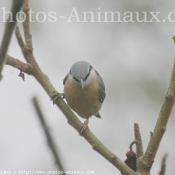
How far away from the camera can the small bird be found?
273 centimetres

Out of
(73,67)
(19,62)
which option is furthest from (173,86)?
(73,67)

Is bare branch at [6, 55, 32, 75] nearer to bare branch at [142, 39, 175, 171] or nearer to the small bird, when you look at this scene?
bare branch at [142, 39, 175, 171]

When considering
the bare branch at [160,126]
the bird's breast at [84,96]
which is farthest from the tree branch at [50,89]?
the bird's breast at [84,96]

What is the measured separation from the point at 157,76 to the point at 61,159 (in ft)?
20.4

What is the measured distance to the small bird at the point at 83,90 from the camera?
2.73 metres

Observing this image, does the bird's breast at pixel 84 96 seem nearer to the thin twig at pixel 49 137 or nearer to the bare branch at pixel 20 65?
the bare branch at pixel 20 65

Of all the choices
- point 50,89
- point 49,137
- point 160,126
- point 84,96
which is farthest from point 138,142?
point 84,96

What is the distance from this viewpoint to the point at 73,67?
2732 millimetres

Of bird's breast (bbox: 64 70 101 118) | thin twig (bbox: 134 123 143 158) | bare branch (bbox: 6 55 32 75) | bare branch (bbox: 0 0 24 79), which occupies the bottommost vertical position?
thin twig (bbox: 134 123 143 158)

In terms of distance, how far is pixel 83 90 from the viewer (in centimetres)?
283

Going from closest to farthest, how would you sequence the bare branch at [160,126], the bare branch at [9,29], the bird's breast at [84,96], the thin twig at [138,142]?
1. the bare branch at [9,29]
2. the bare branch at [160,126]
3. the thin twig at [138,142]
4. the bird's breast at [84,96]

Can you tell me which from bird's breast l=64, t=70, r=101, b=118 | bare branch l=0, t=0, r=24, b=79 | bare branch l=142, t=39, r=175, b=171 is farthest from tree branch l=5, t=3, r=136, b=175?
bird's breast l=64, t=70, r=101, b=118

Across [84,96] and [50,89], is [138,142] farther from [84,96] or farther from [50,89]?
[84,96]

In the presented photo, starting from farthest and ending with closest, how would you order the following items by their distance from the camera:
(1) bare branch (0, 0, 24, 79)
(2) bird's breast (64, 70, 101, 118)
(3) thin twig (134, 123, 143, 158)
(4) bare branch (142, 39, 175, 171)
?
(2) bird's breast (64, 70, 101, 118), (3) thin twig (134, 123, 143, 158), (4) bare branch (142, 39, 175, 171), (1) bare branch (0, 0, 24, 79)
